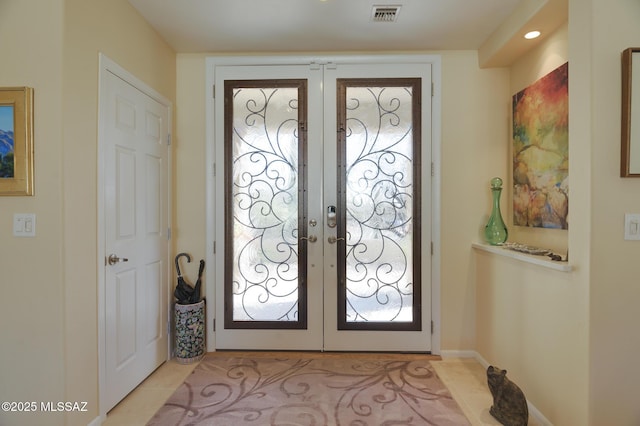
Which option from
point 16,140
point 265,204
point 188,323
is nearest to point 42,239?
point 16,140

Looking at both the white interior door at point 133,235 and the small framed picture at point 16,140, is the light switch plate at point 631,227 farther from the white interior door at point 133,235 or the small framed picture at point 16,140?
the small framed picture at point 16,140

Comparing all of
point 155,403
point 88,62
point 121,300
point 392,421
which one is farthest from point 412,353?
point 88,62

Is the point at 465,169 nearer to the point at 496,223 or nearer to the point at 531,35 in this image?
the point at 496,223

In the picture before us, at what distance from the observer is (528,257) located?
6.46ft

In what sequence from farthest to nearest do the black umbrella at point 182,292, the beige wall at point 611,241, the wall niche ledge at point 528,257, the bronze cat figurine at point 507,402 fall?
the black umbrella at point 182,292, the bronze cat figurine at point 507,402, the wall niche ledge at point 528,257, the beige wall at point 611,241

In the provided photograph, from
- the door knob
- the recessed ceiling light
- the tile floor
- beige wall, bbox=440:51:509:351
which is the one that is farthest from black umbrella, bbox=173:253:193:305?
the recessed ceiling light

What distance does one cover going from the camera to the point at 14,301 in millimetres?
1627

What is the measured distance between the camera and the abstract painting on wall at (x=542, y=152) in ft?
6.65

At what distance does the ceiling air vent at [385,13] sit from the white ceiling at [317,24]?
4cm

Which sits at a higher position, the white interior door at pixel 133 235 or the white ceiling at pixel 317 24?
the white ceiling at pixel 317 24

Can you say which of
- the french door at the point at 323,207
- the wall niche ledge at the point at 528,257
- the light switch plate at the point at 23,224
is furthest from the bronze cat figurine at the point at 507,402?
the light switch plate at the point at 23,224

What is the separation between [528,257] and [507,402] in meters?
0.86

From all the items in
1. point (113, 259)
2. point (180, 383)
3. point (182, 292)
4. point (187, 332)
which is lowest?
point (180, 383)

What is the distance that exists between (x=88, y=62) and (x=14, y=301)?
1.34m
